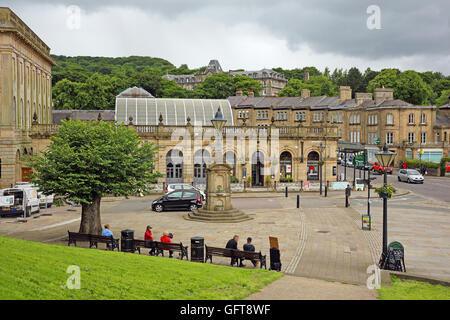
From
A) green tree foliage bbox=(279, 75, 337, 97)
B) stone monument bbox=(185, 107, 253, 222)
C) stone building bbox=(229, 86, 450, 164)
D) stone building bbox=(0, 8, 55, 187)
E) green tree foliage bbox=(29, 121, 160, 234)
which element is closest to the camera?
green tree foliage bbox=(29, 121, 160, 234)

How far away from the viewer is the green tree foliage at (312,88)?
4842 inches

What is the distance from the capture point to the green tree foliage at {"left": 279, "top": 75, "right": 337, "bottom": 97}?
122994 mm

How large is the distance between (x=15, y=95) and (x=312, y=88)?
98.3m

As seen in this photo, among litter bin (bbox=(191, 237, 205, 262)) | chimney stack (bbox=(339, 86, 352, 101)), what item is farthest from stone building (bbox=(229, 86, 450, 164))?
litter bin (bbox=(191, 237, 205, 262))

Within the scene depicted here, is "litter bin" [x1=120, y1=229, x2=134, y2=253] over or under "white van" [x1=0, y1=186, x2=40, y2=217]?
under

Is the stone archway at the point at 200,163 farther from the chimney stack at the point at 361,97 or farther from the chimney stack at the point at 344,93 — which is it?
the chimney stack at the point at 344,93

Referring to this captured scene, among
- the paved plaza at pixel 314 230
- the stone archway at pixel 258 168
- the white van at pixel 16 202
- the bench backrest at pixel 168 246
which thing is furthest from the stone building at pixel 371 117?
the bench backrest at pixel 168 246

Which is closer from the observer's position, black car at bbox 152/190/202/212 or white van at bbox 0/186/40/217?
white van at bbox 0/186/40/217

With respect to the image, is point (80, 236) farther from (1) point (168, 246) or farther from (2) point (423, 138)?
(2) point (423, 138)

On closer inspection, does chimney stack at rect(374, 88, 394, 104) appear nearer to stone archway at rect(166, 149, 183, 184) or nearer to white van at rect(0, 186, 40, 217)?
stone archway at rect(166, 149, 183, 184)

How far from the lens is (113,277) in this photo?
40.4ft

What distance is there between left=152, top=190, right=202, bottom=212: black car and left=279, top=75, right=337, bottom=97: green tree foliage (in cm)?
9245

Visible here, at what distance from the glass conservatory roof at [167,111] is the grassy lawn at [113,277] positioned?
39560 millimetres
